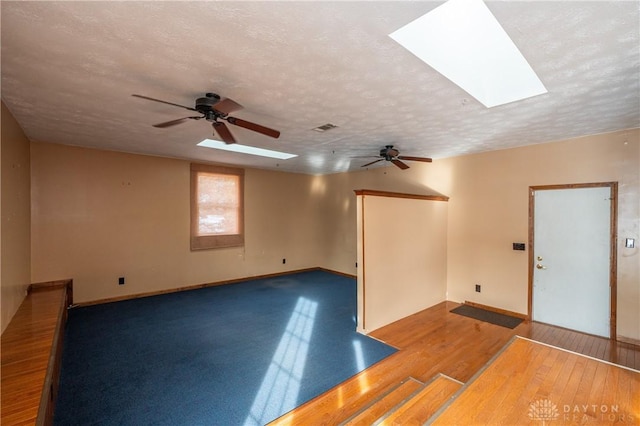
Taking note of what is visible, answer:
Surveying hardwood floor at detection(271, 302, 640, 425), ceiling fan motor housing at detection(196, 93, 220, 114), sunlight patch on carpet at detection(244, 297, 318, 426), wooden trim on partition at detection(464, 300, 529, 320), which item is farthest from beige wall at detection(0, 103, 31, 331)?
wooden trim on partition at detection(464, 300, 529, 320)

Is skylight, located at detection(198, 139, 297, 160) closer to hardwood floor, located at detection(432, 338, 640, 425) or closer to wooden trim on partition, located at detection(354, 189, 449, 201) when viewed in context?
wooden trim on partition, located at detection(354, 189, 449, 201)

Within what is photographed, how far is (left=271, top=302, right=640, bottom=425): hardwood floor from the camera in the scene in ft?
7.84

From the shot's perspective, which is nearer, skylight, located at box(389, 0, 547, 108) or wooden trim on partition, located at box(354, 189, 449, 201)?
skylight, located at box(389, 0, 547, 108)

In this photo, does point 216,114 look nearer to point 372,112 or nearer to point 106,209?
point 372,112

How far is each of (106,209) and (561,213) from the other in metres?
7.67

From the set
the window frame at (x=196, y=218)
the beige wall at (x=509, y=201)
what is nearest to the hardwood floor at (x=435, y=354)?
the beige wall at (x=509, y=201)

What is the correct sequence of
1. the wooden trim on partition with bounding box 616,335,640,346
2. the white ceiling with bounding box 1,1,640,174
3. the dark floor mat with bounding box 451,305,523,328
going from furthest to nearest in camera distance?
the dark floor mat with bounding box 451,305,523,328 → the wooden trim on partition with bounding box 616,335,640,346 → the white ceiling with bounding box 1,1,640,174

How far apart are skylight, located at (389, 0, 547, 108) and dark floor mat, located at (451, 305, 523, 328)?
3322 mm

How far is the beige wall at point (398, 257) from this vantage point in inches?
154

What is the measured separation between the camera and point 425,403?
225cm

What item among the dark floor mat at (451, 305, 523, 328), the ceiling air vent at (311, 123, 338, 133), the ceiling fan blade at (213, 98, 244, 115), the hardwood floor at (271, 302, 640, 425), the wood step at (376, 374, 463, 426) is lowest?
the dark floor mat at (451, 305, 523, 328)

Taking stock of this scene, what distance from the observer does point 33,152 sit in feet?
14.7

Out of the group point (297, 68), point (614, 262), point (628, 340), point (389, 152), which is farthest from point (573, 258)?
point (297, 68)

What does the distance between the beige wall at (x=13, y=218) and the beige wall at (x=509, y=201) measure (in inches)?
240
